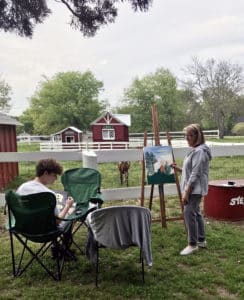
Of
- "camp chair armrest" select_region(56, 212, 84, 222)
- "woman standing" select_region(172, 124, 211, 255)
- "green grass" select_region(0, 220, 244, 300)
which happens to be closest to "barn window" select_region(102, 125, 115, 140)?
"green grass" select_region(0, 220, 244, 300)

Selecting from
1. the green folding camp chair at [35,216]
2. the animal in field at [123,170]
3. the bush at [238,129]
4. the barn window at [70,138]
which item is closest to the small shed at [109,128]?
the barn window at [70,138]

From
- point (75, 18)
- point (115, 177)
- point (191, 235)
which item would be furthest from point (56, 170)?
point (115, 177)

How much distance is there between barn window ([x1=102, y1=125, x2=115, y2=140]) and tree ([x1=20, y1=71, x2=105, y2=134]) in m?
13.7

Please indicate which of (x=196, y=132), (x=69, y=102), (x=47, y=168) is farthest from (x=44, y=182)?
(x=69, y=102)

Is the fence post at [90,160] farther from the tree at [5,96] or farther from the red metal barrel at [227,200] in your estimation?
the tree at [5,96]

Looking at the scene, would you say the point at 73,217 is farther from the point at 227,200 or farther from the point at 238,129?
the point at 238,129

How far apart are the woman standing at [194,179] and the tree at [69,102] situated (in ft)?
123

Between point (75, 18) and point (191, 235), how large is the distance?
3.73 m

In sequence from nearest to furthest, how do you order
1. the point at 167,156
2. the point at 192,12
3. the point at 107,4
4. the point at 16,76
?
the point at 167,156, the point at 107,4, the point at 192,12, the point at 16,76

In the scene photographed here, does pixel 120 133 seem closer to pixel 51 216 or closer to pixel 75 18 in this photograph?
pixel 75 18

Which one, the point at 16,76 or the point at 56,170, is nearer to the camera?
the point at 56,170

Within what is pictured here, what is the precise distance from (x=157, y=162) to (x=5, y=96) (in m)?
41.2

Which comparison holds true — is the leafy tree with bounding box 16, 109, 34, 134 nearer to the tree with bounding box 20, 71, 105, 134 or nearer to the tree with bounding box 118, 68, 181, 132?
the tree with bounding box 20, 71, 105, 134

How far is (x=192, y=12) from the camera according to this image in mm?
6762
